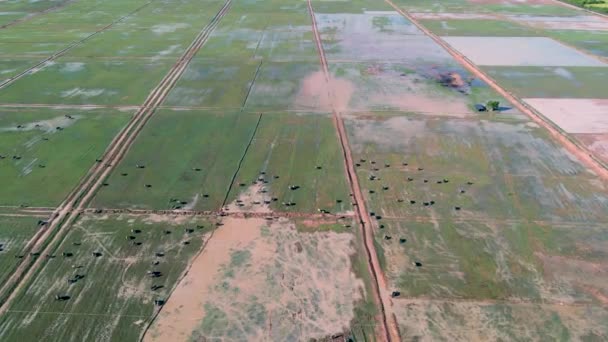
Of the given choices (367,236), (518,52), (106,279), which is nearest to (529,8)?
(518,52)

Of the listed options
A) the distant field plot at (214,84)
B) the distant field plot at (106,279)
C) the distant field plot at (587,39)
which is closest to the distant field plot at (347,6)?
the distant field plot at (587,39)

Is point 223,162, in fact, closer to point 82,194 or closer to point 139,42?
point 82,194

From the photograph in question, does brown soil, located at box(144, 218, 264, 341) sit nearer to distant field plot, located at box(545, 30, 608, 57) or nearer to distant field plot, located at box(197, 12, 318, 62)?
distant field plot, located at box(197, 12, 318, 62)

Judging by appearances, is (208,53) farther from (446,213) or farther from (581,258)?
(581,258)

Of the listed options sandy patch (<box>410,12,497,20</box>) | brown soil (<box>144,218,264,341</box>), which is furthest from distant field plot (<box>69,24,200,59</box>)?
sandy patch (<box>410,12,497,20</box>)

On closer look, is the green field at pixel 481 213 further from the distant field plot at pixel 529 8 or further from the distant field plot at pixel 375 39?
the distant field plot at pixel 529 8

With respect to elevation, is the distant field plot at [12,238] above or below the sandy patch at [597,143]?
below
